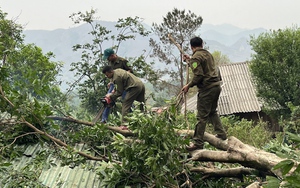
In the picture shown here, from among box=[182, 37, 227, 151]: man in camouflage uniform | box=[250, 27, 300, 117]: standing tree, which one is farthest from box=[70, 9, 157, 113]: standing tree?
box=[182, 37, 227, 151]: man in camouflage uniform

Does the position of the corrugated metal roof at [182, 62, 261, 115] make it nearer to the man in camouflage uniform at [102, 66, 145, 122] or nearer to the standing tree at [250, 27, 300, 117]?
the standing tree at [250, 27, 300, 117]

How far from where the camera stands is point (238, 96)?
69.2 ft

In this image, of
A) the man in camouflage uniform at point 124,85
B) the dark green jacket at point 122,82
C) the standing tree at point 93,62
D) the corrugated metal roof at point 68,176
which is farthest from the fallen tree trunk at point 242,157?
the standing tree at point 93,62

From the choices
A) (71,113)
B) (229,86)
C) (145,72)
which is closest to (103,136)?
(71,113)

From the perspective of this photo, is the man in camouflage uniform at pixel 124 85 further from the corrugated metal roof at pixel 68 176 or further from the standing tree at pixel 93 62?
the standing tree at pixel 93 62

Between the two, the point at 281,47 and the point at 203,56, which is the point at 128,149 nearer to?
the point at 203,56

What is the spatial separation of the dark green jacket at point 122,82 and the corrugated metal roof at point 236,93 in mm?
14959

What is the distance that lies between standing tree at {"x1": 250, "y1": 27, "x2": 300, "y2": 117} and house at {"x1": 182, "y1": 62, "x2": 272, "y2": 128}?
180cm

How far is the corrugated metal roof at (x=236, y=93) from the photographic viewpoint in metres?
20.1

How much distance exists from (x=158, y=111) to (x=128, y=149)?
0.56m

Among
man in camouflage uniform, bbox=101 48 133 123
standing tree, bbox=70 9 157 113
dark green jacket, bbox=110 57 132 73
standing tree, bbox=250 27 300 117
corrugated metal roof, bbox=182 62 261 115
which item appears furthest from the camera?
corrugated metal roof, bbox=182 62 261 115

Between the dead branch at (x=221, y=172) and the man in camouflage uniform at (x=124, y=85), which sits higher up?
the man in camouflage uniform at (x=124, y=85)

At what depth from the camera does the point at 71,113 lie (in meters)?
5.46

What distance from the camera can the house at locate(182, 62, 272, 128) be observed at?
65.3 ft
